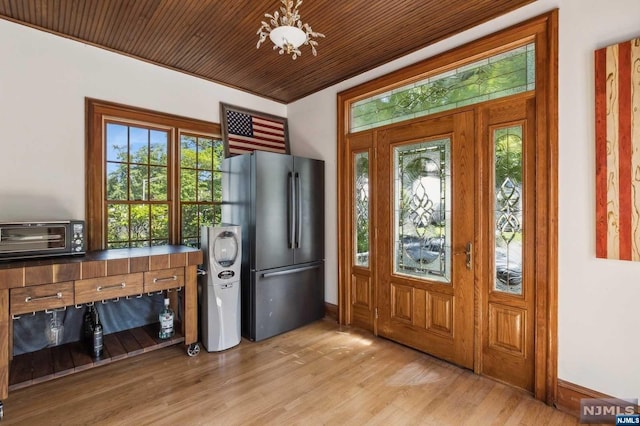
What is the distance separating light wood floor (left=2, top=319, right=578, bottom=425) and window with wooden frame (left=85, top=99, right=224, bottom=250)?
1.31 metres

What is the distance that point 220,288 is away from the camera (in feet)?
10.6

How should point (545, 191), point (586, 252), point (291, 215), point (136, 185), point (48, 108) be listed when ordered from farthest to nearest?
1. point (291, 215)
2. point (136, 185)
3. point (48, 108)
4. point (545, 191)
5. point (586, 252)

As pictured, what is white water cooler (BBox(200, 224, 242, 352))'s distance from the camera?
3182mm

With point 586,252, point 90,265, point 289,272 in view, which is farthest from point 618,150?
point 90,265

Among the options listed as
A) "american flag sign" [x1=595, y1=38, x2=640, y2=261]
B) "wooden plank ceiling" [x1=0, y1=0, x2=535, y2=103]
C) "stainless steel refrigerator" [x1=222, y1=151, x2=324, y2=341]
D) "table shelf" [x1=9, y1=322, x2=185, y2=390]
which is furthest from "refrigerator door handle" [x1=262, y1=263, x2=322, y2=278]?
"american flag sign" [x1=595, y1=38, x2=640, y2=261]

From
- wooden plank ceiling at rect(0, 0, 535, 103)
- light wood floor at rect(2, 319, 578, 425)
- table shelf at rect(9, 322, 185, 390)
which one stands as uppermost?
wooden plank ceiling at rect(0, 0, 535, 103)

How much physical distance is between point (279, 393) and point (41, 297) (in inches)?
75.2

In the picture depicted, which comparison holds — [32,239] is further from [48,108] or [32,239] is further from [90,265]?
[48,108]

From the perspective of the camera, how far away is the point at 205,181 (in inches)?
157

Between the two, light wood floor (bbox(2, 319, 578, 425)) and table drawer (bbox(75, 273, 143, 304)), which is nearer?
light wood floor (bbox(2, 319, 578, 425))

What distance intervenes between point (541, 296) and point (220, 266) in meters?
2.83

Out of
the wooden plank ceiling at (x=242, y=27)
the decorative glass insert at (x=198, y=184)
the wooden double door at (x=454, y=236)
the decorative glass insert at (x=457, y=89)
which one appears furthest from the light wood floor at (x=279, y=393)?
the wooden plank ceiling at (x=242, y=27)

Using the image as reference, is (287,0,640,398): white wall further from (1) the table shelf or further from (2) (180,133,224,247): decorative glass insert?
(2) (180,133,224,247): decorative glass insert

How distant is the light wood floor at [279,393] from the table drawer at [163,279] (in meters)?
0.74
